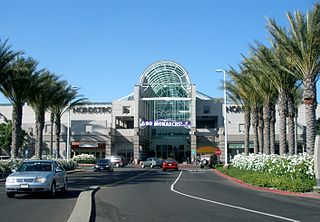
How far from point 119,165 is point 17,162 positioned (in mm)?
32595

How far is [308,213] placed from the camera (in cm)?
1409

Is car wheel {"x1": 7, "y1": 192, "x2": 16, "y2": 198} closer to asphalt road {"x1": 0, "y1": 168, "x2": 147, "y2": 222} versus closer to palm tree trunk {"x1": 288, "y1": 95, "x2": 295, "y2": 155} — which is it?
asphalt road {"x1": 0, "y1": 168, "x2": 147, "y2": 222}

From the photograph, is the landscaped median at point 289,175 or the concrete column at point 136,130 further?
the concrete column at point 136,130

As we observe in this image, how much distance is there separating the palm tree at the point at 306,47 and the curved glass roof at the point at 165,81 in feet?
173

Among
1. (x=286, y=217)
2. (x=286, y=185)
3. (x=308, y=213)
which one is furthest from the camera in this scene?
(x=286, y=185)

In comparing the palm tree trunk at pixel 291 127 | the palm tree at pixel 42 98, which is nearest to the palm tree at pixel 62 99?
the palm tree at pixel 42 98

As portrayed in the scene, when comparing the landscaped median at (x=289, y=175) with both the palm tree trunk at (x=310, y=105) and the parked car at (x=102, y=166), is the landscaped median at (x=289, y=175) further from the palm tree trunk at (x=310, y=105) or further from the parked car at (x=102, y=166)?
the parked car at (x=102, y=166)

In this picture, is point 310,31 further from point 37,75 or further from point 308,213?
point 37,75

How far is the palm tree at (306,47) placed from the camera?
24766 mm

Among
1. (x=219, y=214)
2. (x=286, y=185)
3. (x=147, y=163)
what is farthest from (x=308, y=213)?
(x=147, y=163)

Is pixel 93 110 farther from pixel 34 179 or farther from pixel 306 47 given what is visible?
pixel 34 179

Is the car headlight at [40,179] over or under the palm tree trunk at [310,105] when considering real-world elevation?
under

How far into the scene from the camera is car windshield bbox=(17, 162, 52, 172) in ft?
64.1

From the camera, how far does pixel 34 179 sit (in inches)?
713
